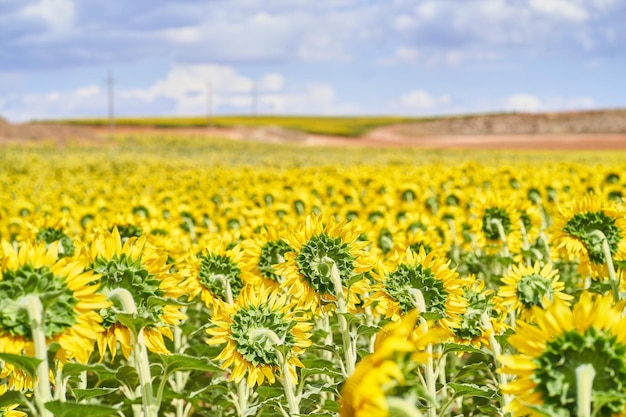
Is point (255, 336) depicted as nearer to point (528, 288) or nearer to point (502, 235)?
point (528, 288)

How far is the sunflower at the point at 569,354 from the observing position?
1779mm

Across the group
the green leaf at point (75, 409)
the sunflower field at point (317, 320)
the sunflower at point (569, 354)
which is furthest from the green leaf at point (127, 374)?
the sunflower at point (569, 354)

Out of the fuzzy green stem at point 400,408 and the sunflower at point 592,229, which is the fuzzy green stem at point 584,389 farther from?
the sunflower at point 592,229

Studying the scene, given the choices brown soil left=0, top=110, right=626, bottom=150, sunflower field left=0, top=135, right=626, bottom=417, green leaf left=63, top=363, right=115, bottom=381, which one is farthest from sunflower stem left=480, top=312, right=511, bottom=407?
brown soil left=0, top=110, right=626, bottom=150

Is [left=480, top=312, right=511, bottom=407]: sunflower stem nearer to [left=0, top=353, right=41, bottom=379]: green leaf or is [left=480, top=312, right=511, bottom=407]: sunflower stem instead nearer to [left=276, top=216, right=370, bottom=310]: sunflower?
[left=276, top=216, right=370, bottom=310]: sunflower

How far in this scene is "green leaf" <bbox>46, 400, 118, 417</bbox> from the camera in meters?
2.05

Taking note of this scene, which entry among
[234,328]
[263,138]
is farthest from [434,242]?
[263,138]

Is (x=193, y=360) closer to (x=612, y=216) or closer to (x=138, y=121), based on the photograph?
(x=612, y=216)

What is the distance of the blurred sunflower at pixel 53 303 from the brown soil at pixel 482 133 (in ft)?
230

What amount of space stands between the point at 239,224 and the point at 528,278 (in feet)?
15.3

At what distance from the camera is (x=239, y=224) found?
802 centimetres

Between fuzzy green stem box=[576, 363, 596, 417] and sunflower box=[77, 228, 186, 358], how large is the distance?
1453mm

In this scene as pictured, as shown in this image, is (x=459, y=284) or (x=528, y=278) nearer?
(x=459, y=284)

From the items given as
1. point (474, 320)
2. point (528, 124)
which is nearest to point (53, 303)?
point (474, 320)
